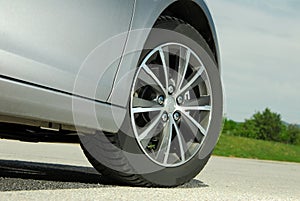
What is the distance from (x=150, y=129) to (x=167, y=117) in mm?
169

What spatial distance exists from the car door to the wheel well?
656mm

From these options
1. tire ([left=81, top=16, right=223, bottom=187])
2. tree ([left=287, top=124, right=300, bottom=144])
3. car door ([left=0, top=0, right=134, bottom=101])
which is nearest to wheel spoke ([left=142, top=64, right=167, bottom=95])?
tire ([left=81, top=16, right=223, bottom=187])

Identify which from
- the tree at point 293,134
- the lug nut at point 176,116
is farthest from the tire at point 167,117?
the tree at point 293,134

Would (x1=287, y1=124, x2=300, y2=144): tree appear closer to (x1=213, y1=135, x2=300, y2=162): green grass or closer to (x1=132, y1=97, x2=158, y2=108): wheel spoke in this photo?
(x1=213, y1=135, x2=300, y2=162): green grass

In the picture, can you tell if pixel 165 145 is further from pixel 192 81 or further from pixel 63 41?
pixel 63 41

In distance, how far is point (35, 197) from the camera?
2873 mm

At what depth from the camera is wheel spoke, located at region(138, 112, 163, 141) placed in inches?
142

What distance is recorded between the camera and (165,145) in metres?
3.72

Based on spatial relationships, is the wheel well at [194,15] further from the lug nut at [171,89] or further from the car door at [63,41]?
the car door at [63,41]

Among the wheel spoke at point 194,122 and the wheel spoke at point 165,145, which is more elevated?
the wheel spoke at point 194,122

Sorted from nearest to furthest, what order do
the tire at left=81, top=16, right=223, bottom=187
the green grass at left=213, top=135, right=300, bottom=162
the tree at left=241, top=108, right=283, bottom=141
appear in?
the tire at left=81, top=16, right=223, bottom=187 → the green grass at left=213, top=135, right=300, bottom=162 → the tree at left=241, top=108, right=283, bottom=141

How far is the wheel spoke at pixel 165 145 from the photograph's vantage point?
12.1ft

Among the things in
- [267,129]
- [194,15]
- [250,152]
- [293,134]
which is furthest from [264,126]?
[194,15]

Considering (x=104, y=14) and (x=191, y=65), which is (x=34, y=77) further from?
(x=191, y=65)
